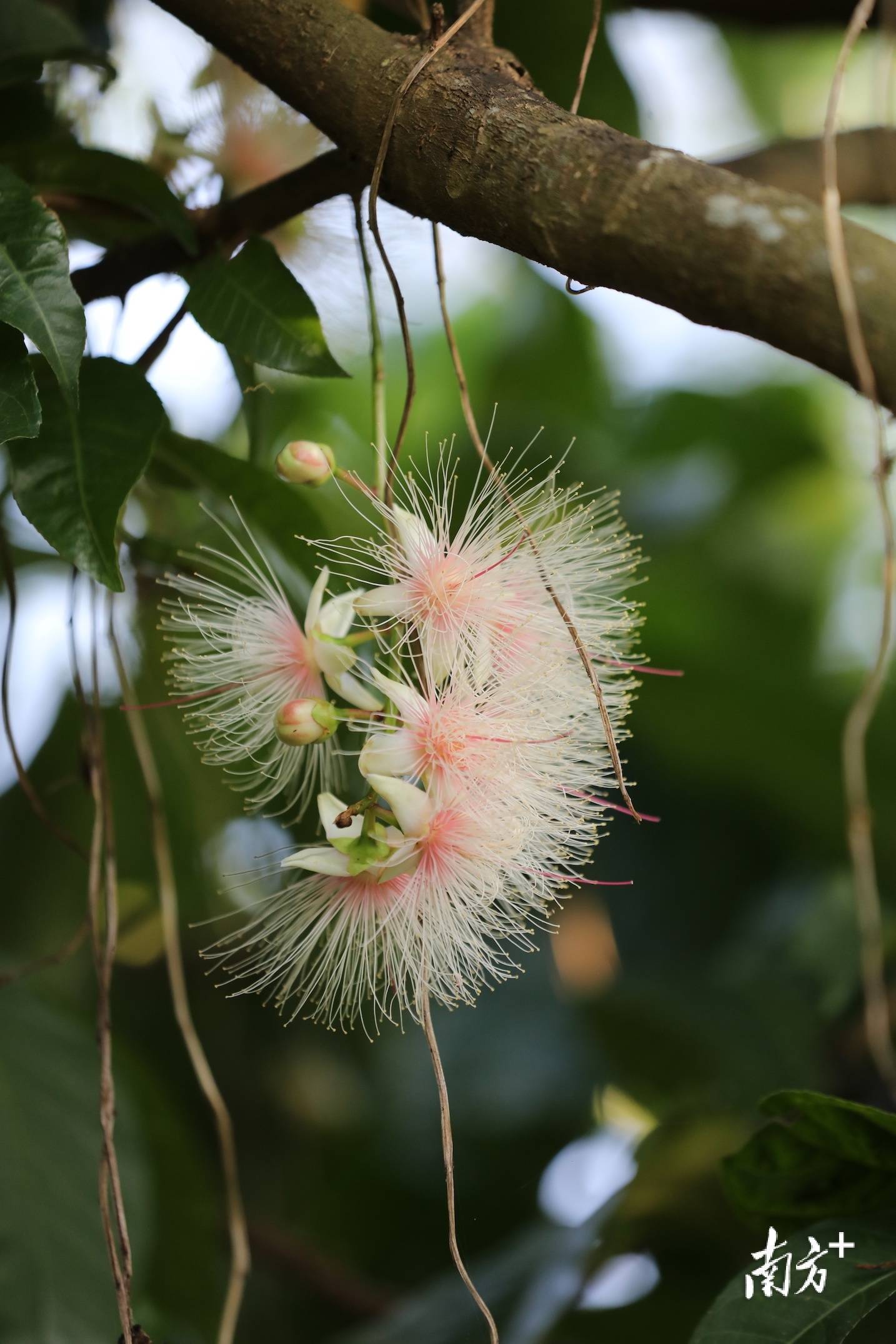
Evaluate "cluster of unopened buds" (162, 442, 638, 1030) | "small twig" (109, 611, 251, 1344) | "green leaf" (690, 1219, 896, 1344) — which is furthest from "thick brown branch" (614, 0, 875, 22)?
"green leaf" (690, 1219, 896, 1344)

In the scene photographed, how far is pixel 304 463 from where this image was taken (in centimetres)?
61

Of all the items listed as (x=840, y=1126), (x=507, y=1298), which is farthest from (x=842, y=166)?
(x=507, y=1298)

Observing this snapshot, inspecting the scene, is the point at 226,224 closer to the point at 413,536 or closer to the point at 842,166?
the point at 413,536

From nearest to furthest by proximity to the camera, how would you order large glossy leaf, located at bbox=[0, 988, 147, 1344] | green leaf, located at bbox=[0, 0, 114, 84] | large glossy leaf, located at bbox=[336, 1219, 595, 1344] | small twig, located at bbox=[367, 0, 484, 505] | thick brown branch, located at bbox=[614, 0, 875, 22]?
small twig, located at bbox=[367, 0, 484, 505] < green leaf, located at bbox=[0, 0, 114, 84] < large glossy leaf, located at bbox=[0, 988, 147, 1344] < large glossy leaf, located at bbox=[336, 1219, 595, 1344] < thick brown branch, located at bbox=[614, 0, 875, 22]

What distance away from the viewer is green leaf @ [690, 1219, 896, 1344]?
615mm

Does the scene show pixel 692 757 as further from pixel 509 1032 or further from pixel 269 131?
pixel 269 131

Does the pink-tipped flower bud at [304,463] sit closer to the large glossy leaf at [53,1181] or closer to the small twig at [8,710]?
the small twig at [8,710]

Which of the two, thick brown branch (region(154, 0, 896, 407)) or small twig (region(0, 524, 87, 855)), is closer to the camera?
thick brown branch (region(154, 0, 896, 407))

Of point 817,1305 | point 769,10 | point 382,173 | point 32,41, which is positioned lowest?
point 817,1305

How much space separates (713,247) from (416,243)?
530 mm

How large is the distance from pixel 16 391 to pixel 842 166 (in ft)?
2.99

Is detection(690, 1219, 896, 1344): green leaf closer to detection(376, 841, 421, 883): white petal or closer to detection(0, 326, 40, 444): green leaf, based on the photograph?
detection(376, 841, 421, 883): white petal

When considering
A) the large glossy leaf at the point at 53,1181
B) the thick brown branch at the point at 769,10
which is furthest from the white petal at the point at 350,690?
the thick brown branch at the point at 769,10

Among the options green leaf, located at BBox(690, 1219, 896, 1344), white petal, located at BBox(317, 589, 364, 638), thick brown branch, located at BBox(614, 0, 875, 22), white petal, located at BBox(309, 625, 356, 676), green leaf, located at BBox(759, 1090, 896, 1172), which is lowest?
green leaf, located at BBox(690, 1219, 896, 1344)
